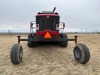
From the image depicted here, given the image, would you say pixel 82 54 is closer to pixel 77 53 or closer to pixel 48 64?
pixel 77 53

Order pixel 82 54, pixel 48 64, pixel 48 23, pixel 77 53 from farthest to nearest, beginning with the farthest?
1. pixel 48 23
2. pixel 77 53
3. pixel 82 54
4. pixel 48 64

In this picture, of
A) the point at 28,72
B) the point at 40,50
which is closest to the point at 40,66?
the point at 28,72

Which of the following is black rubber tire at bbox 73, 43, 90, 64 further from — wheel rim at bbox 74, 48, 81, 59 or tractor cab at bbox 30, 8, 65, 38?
tractor cab at bbox 30, 8, 65, 38

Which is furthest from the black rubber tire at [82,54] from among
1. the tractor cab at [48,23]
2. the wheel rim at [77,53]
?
the tractor cab at [48,23]

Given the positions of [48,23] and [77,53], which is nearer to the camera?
[77,53]

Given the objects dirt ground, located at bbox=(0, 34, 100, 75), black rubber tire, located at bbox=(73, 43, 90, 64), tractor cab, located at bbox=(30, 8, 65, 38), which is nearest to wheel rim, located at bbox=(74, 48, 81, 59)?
black rubber tire, located at bbox=(73, 43, 90, 64)

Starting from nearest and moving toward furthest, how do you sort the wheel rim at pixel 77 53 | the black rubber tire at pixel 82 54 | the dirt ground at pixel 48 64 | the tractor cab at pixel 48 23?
the dirt ground at pixel 48 64
the black rubber tire at pixel 82 54
the wheel rim at pixel 77 53
the tractor cab at pixel 48 23

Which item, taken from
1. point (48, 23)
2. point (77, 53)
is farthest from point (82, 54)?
point (48, 23)

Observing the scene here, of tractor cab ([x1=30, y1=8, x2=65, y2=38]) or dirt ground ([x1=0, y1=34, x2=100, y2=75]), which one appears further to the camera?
tractor cab ([x1=30, y1=8, x2=65, y2=38])

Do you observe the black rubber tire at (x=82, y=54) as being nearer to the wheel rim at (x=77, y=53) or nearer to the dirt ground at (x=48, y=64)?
the wheel rim at (x=77, y=53)

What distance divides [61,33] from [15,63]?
18.7 ft

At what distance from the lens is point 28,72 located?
38.2 ft

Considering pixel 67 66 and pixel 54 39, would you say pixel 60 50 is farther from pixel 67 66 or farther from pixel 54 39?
pixel 67 66

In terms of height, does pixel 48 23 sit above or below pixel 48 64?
above
